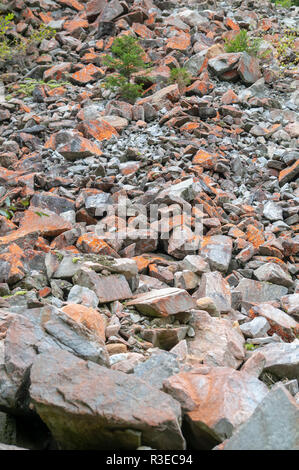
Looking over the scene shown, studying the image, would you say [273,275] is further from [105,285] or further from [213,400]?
[213,400]

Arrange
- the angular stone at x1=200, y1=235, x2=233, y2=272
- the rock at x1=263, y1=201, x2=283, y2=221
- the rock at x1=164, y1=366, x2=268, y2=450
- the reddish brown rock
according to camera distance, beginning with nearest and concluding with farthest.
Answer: the rock at x1=164, y1=366, x2=268, y2=450 → the angular stone at x1=200, y1=235, x2=233, y2=272 → the rock at x1=263, y1=201, x2=283, y2=221 → the reddish brown rock

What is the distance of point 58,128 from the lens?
10195mm

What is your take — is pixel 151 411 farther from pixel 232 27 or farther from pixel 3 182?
pixel 232 27

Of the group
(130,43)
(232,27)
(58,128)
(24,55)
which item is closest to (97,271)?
(58,128)

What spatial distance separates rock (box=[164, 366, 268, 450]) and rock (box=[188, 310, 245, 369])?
83 centimetres

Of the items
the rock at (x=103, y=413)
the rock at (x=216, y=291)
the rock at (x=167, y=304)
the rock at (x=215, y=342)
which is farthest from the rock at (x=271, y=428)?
the rock at (x=216, y=291)

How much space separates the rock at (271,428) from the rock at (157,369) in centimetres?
71

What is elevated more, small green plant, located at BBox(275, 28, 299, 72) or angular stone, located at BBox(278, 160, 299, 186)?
small green plant, located at BBox(275, 28, 299, 72)

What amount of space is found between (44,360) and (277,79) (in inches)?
513

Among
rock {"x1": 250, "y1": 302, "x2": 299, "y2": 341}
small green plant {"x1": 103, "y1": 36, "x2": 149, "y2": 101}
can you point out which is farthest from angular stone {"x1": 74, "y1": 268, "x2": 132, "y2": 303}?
small green plant {"x1": 103, "y1": 36, "x2": 149, "y2": 101}

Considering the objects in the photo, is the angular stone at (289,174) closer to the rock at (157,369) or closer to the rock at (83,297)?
the rock at (83,297)

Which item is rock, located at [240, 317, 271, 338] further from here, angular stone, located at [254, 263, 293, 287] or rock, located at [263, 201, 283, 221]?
rock, located at [263, 201, 283, 221]

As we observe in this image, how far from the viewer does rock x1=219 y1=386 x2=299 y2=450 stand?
6.88 feet

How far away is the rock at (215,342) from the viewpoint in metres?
3.76
